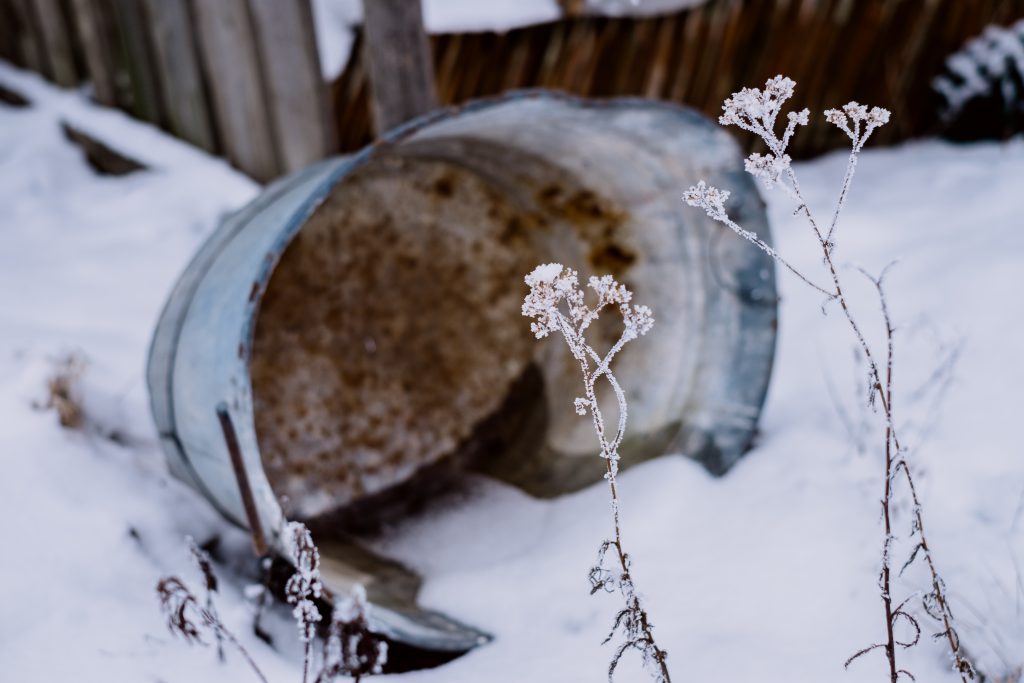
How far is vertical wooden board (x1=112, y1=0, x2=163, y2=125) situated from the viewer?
3404 millimetres

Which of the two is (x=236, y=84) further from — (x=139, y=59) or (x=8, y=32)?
(x=8, y=32)

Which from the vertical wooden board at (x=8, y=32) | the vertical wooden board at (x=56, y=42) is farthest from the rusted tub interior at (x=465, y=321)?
the vertical wooden board at (x=8, y=32)

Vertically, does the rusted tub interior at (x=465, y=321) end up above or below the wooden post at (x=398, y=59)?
below

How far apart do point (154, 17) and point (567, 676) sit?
286 cm

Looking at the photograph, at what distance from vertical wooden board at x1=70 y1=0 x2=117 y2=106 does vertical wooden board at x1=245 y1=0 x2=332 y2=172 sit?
958 millimetres

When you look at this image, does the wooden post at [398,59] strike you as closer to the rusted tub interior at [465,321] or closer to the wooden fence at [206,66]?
the rusted tub interior at [465,321]

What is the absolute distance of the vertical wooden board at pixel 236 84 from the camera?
3051mm

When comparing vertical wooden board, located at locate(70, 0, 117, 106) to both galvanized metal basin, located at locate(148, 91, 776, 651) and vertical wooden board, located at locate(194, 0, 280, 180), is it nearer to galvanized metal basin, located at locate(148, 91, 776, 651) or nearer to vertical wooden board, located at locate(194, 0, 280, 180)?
vertical wooden board, located at locate(194, 0, 280, 180)

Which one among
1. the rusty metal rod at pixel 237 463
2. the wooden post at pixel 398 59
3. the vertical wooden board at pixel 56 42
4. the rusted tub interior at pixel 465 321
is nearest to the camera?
the rusty metal rod at pixel 237 463

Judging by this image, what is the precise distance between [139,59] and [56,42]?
0.55 m

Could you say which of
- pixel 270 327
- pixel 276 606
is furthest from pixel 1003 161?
pixel 276 606

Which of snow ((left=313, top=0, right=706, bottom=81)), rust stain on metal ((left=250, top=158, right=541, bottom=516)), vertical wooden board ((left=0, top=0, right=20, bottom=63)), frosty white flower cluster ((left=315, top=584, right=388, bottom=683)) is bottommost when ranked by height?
rust stain on metal ((left=250, top=158, right=541, bottom=516))

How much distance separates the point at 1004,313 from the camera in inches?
97.0

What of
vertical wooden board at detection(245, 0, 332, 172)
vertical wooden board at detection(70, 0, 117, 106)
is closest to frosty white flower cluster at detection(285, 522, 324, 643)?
vertical wooden board at detection(245, 0, 332, 172)
